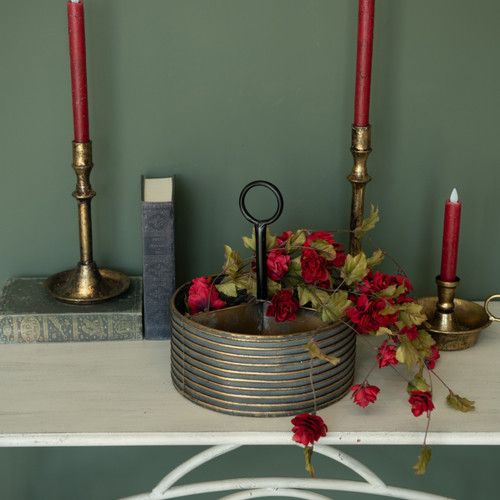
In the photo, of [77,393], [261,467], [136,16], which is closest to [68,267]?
[77,393]

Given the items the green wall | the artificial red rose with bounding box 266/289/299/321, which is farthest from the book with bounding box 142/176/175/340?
the artificial red rose with bounding box 266/289/299/321

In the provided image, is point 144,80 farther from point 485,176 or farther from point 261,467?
point 261,467

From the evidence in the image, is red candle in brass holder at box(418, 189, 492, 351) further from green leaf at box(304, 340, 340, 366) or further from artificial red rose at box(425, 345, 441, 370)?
green leaf at box(304, 340, 340, 366)

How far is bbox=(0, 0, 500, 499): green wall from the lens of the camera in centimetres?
107

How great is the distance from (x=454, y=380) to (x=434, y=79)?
46cm

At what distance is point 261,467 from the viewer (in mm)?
1344

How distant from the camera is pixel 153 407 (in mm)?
883

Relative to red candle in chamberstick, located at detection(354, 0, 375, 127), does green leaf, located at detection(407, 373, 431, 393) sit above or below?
below

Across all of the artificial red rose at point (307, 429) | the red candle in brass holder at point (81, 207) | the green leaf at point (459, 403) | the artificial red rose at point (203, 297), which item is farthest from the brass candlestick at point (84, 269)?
the green leaf at point (459, 403)

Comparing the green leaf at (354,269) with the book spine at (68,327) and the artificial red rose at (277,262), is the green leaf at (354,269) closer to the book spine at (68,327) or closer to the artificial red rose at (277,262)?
the artificial red rose at (277,262)

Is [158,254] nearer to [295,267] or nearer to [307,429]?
[295,267]

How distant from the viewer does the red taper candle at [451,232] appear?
3.24ft

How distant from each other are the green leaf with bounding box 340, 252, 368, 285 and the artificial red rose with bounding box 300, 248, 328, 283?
0.03 meters

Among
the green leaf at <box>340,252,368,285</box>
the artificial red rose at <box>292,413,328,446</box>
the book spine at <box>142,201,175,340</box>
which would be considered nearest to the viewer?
the artificial red rose at <box>292,413,328,446</box>
